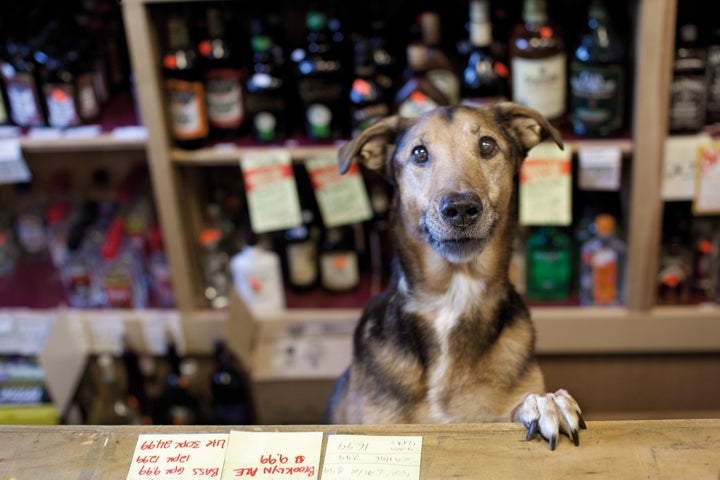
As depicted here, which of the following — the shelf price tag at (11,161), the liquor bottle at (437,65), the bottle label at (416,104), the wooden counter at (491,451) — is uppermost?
the liquor bottle at (437,65)

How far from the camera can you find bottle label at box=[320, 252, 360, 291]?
100 inches

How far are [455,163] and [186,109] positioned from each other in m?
1.04

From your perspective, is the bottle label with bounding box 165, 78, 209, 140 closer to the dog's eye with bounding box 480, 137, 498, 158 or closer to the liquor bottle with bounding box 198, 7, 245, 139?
the liquor bottle with bounding box 198, 7, 245, 139

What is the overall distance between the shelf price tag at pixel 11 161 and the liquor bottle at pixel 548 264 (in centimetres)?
145

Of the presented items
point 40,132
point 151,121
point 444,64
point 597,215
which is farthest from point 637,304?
point 40,132

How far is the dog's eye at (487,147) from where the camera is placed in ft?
4.90

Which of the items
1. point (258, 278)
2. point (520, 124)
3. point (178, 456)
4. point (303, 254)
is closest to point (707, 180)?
point (520, 124)

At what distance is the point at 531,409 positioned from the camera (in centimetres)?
117

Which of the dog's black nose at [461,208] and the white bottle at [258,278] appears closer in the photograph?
the dog's black nose at [461,208]

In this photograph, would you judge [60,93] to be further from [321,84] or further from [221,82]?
[321,84]

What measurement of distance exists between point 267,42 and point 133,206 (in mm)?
736

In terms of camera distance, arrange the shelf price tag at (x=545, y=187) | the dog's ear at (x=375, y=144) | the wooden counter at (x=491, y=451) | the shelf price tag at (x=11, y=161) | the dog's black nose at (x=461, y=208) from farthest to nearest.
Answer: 1. the shelf price tag at (x=11, y=161)
2. the shelf price tag at (x=545, y=187)
3. the dog's ear at (x=375, y=144)
4. the dog's black nose at (x=461, y=208)
5. the wooden counter at (x=491, y=451)

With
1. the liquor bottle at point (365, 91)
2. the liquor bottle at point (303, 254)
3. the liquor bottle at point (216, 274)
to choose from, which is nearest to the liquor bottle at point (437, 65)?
the liquor bottle at point (365, 91)

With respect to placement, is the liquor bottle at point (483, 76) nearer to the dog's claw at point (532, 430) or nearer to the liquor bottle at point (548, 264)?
the liquor bottle at point (548, 264)
